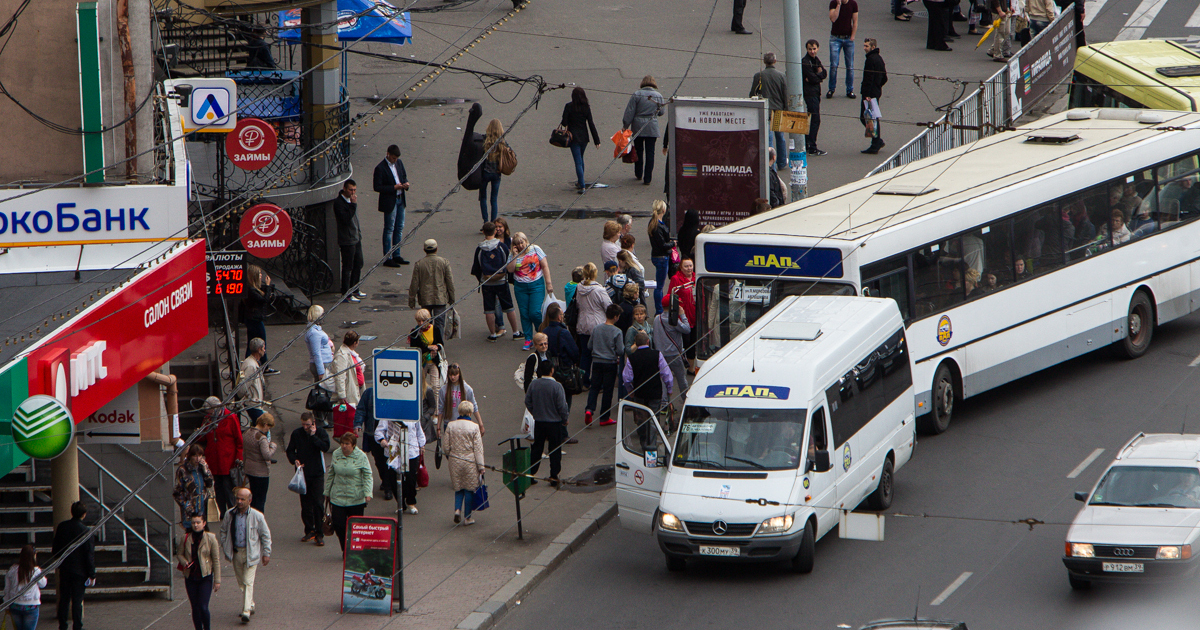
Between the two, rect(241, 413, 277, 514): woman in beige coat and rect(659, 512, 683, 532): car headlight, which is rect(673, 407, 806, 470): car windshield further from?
rect(241, 413, 277, 514): woman in beige coat

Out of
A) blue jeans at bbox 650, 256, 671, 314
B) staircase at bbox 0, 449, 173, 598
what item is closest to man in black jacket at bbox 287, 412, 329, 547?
staircase at bbox 0, 449, 173, 598

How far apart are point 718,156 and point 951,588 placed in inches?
330

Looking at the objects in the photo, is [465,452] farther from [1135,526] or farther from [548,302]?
[1135,526]

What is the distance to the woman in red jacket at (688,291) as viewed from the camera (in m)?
18.0

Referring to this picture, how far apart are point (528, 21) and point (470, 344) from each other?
17.4 metres

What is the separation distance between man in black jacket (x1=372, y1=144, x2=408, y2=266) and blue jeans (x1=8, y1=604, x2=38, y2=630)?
34.0ft

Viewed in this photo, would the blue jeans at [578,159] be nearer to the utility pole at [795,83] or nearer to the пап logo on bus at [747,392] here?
the utility pole at [795,83]

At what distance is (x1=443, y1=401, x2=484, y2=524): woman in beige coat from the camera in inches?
583

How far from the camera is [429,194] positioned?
26.0 metres

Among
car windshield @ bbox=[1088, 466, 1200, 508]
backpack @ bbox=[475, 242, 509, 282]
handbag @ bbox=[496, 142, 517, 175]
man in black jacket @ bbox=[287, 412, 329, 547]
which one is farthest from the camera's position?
handbag @ bbox=[496, 142, 517, 175]

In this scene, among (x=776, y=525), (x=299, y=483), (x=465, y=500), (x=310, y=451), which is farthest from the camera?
(x=465, y=500)

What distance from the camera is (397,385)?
13484 mm

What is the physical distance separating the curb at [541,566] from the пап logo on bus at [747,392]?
2264 millimetres

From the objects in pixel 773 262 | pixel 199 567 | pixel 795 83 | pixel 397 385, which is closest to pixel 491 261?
pixel 773 262
